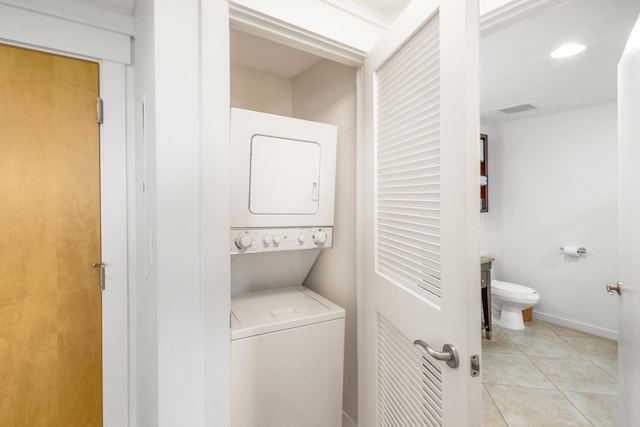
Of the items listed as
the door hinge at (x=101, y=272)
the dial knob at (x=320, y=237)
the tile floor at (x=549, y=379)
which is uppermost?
the dial knob at (x=320, y=237)

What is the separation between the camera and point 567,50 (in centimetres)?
204

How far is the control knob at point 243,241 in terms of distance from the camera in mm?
1503

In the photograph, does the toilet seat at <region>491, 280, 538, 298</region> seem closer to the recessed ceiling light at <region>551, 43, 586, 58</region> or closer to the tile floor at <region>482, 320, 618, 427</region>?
the tile floor at <region>482, 320, 618, 427</region>

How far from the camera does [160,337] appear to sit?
104cm

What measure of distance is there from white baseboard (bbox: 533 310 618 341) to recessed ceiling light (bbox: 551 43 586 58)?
2791 millimetres

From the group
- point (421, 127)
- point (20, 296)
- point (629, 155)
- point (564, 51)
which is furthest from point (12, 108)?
point (564, 51)

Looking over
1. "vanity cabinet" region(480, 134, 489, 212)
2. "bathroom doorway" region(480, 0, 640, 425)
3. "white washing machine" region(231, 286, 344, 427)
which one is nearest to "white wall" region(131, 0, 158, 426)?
"white washing machine" region(231, 286, 344, 427)

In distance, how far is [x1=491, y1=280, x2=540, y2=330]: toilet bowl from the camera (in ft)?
10.6

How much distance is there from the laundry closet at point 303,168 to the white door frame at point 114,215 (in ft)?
1.92

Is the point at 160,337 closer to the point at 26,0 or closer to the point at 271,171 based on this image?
the point at 271,171

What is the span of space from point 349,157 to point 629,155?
4.00 feet

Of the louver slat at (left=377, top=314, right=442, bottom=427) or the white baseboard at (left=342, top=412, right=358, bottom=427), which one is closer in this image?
the louver slat at (left=377, top=314, right=442, bottom=427)

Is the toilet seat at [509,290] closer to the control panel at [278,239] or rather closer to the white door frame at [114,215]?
the control panel at [278,239]

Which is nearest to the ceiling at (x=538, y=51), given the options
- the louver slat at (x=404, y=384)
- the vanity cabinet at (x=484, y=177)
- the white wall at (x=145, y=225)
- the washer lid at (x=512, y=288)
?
the white wall at (x=145, y=225)
